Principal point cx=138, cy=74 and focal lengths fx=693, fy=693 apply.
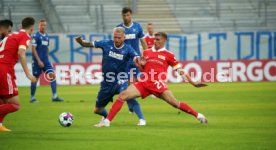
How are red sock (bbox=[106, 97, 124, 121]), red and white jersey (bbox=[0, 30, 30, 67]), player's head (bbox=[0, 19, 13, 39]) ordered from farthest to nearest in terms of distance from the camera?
red sock (bbox=[106, 97, 124, 121]), player's head (bbox=[0, 19, 13, 39]), red and white jersey (bbox=[0, 30, 30, 67])

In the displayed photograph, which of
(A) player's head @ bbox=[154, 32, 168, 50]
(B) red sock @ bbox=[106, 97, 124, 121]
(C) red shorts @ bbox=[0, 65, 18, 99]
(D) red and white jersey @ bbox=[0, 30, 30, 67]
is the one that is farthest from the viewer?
(A) player's head @ bbox=[154, 32, 168, 50]

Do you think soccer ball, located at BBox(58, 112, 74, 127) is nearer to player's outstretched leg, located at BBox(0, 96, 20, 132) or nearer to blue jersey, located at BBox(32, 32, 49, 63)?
player's outstretched leg, located at BBox(0, 96, 20, 132)

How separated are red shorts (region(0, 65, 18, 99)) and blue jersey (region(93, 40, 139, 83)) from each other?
7.04 ft

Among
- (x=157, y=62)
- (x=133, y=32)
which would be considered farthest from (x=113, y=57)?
(x=133, y=32)

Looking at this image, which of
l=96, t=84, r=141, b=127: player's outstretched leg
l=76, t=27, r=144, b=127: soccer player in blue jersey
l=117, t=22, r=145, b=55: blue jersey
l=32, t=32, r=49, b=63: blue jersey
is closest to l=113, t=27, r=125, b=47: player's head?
l=76, t=27, r=144, b=127: soccer player in blue jersey

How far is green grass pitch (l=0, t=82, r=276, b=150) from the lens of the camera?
11.3m

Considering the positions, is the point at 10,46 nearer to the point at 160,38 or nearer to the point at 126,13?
the point at 160,38

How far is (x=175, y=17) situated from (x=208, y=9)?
1918 mm

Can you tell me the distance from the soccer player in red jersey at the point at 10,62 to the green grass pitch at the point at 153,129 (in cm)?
54

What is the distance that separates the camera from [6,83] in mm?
13281

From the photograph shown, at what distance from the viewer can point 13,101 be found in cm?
1341

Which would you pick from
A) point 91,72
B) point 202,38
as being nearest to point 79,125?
point 91,72

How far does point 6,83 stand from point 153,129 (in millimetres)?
3011

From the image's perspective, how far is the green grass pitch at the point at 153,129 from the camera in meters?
11.3
